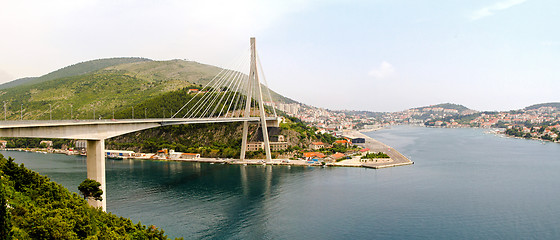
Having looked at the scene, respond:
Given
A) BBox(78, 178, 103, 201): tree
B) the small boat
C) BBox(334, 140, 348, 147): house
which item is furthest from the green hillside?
BBox(78, 178, 103, 201): tree

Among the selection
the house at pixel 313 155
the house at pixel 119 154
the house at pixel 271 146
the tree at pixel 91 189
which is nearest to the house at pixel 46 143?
the house at pixel 119 154

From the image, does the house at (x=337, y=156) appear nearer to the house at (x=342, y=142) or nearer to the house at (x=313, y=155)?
the house at (x=313, y=155)

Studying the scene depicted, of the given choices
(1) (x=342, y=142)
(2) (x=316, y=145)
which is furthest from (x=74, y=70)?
(2) (x=316, y=145)

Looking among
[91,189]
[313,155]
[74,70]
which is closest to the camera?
[91,189]

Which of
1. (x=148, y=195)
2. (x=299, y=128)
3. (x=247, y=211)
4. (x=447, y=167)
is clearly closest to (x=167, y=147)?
(x=299, y=128)

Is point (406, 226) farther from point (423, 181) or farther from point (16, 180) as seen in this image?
point (16, 180)

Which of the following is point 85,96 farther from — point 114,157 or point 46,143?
point 114,157
